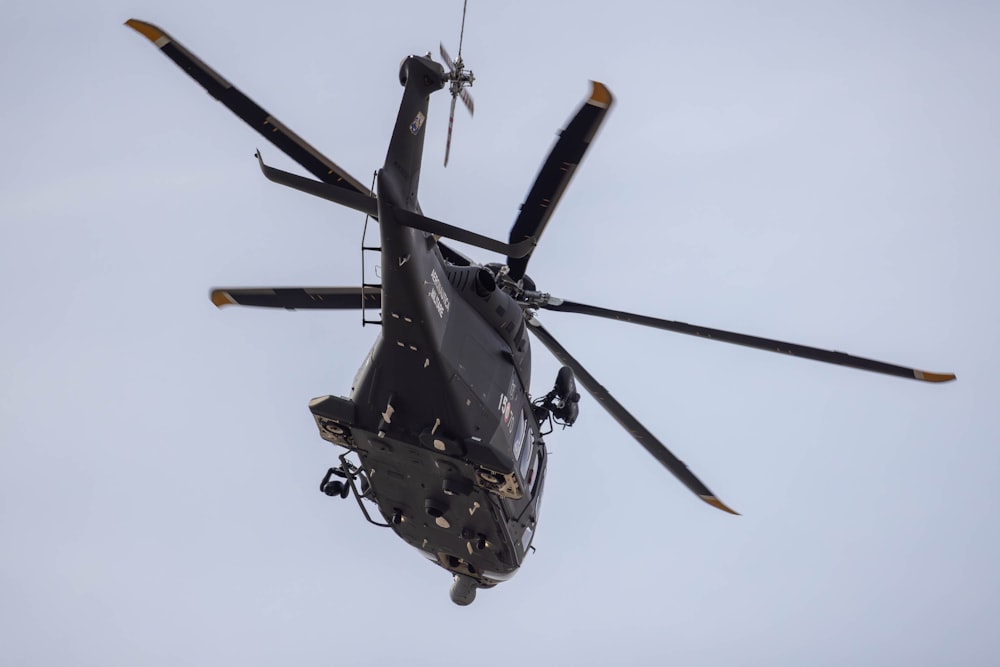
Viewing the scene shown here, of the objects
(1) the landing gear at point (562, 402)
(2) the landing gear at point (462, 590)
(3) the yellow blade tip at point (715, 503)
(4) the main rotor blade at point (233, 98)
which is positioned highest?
(4) the main rotor blade at point (233, 98)

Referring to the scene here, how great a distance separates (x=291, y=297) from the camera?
19.3 metres

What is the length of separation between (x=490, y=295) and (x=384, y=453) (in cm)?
360

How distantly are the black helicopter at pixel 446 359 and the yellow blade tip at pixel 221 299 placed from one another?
0.03 m

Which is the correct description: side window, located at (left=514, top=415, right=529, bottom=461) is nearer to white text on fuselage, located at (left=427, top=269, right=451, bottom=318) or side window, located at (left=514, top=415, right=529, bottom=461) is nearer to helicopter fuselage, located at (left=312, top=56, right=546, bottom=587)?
helicopter fuselage, located at (left=312, top=56, right=546, bottom=587)

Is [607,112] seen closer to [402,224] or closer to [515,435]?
[402,224]

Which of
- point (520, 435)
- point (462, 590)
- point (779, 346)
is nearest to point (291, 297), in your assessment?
point (520, 435)

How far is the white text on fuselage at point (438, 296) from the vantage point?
17734 mm

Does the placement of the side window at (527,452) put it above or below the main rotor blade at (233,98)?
below

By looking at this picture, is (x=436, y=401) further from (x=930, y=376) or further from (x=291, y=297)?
(x=930, y=376)

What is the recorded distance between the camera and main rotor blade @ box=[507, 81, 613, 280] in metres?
16.1

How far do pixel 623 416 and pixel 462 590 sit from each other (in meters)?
5.34

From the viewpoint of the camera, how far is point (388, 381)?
1842 centimetres

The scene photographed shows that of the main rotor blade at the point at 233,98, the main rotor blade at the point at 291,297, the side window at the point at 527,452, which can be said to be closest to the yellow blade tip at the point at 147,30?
the main rotor blade at the point at 233,98

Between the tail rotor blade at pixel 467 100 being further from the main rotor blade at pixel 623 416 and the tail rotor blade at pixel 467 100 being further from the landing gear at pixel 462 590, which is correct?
the landing gear at pixel 462 590
